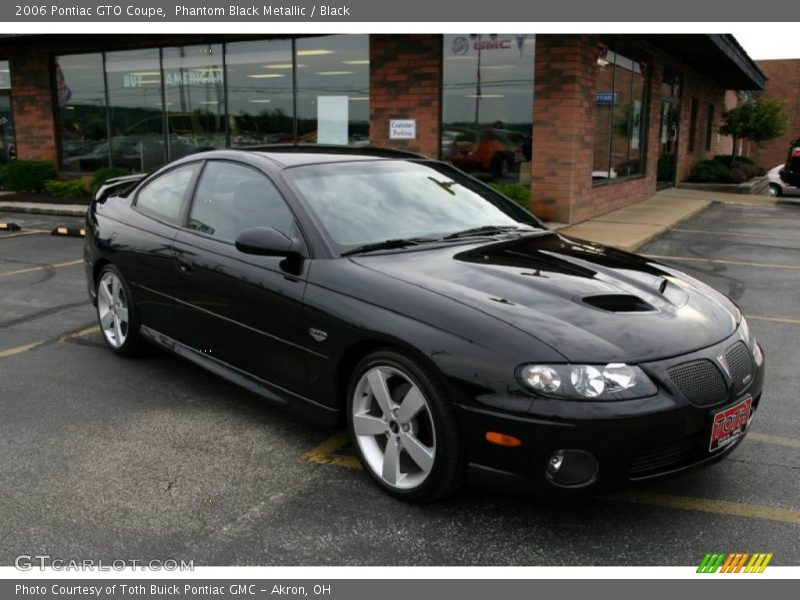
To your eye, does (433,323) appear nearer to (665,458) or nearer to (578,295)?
(578,295)

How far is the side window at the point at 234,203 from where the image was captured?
13.3 feet

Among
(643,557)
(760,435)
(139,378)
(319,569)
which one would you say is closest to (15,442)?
(139,378)

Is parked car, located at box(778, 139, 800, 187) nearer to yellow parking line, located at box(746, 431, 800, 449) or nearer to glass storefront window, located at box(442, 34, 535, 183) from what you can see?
glass storefront window, located at box(442, 34, 535, 183)

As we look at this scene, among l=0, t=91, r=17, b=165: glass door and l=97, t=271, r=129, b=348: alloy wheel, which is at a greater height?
l=0, t=91, r=17, b=165: glass door

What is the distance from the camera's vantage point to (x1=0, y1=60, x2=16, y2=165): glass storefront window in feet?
57.4

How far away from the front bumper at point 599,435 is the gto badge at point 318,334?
82 centimetres

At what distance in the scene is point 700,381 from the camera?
2992 mm

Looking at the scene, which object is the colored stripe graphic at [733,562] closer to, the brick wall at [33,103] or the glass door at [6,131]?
the brick wall at [33,103]

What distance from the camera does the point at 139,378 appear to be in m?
4.96

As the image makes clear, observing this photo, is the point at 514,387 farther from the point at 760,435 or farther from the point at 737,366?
the point at 760,435

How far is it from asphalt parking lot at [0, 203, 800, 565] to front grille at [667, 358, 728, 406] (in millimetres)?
389

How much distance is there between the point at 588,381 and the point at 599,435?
20 cm

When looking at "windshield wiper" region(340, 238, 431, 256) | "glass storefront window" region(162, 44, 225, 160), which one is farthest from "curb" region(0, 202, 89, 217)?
"windshield wiper" region(340, 238, 431, 256)

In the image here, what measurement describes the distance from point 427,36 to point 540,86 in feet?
6.49
